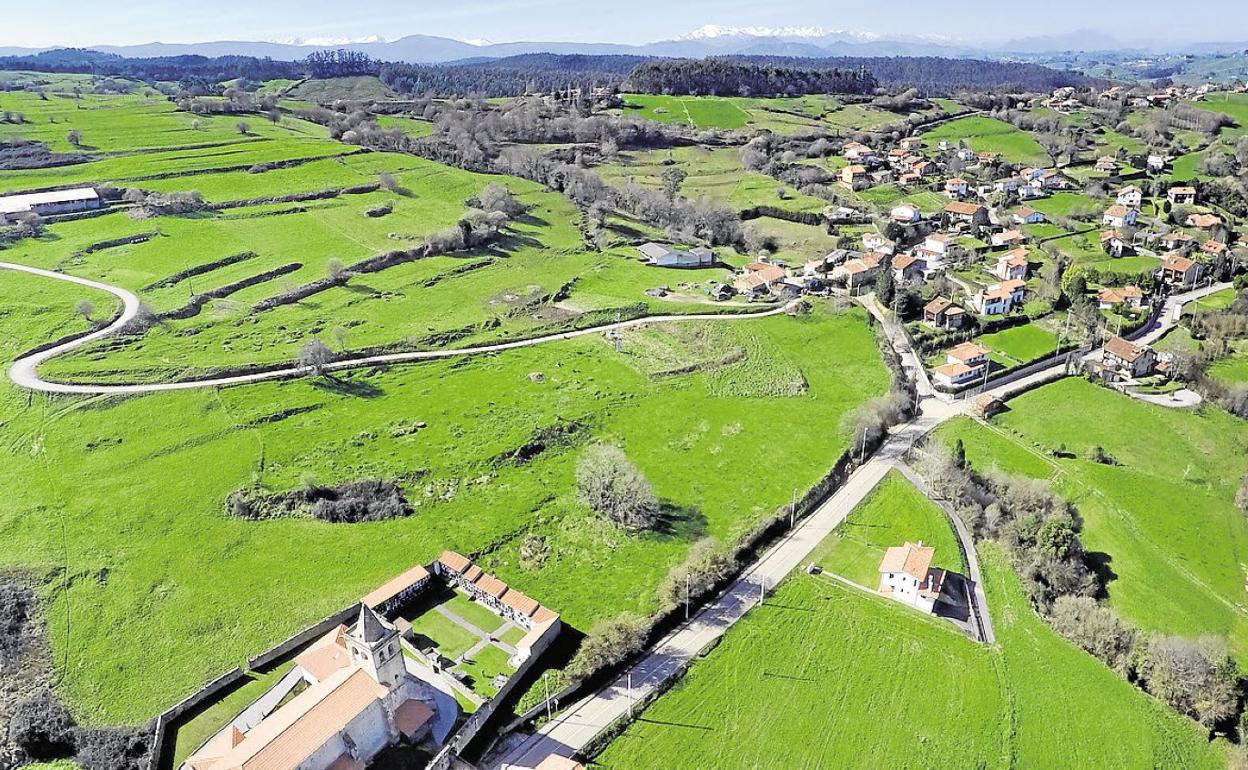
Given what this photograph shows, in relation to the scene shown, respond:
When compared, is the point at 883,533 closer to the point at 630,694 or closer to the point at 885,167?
the point at 630,694

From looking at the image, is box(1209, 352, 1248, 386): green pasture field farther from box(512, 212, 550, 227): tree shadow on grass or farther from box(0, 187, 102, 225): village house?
box(0, 187, 102, 225): village house

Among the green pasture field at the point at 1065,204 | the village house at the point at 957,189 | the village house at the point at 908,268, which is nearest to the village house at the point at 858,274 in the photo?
the village house at the point at 908,268

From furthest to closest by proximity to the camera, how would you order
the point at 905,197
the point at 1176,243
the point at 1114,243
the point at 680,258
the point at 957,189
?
the point at 957,189, the point at 905,197, the point at 1176,243, the point at 1114,243, the point at 680,258

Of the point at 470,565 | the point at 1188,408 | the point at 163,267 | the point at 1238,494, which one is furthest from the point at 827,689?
the point at 163,267

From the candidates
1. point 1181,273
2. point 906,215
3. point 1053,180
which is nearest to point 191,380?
point 906,215

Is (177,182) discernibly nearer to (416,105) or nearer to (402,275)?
(402,275)

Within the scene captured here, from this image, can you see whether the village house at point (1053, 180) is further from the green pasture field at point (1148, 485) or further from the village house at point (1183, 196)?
the green pasture field at point (1148, 485)

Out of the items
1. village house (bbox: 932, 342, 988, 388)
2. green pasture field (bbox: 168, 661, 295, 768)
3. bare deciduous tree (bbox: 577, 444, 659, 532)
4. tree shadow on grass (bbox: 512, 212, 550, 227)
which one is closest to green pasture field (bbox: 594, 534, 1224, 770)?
bare deciduous tree (bbox: 577, 444, 659, 532)
